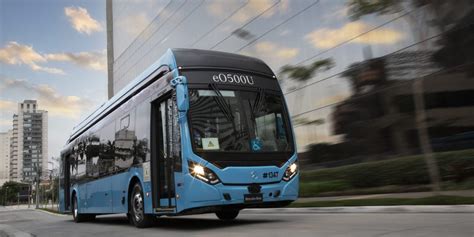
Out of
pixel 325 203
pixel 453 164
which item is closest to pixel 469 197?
pixel 453 164

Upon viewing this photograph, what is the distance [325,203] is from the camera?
17.2 metres

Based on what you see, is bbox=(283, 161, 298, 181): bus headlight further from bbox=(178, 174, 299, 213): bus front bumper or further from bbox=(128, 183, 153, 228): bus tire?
bbox=(128, 183, 153, 228): bus tire

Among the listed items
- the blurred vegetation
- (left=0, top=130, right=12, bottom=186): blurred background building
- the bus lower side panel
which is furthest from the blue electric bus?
(left=0, top=130, right=12, bottom=186): blurred background building

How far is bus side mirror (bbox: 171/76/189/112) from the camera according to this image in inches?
375

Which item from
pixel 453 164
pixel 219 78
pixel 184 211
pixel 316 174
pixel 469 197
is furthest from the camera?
pixel 316 174

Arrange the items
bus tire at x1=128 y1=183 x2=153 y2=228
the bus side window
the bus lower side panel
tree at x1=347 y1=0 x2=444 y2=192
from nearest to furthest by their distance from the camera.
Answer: bus tire at x1=128 y1=183 x2=153 y2=228, the bus side window, the bus lower side panel, tree at x1=347 y1=0 x2=444 y2=192

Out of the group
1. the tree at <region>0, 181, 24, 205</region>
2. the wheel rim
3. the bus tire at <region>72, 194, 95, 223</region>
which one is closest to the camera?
the wheel rim

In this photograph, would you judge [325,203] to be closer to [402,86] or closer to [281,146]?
[402,86]

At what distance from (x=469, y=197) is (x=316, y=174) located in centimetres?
1125

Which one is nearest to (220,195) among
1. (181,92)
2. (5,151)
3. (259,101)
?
(181,92)

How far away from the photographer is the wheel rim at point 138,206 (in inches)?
449

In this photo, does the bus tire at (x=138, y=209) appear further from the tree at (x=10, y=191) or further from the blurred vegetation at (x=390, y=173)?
the tree at (x=10, y=191)

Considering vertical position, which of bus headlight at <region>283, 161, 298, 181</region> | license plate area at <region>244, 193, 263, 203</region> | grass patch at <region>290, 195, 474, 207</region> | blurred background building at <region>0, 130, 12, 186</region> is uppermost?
blurred background building at <region>0, 130, 12, 186</region>

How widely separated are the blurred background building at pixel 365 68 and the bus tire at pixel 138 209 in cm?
774
